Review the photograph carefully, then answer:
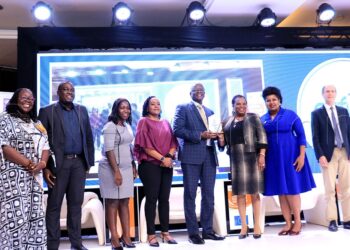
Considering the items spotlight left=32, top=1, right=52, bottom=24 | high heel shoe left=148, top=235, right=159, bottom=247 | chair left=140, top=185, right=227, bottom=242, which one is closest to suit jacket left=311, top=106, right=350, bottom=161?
chair left=140, top=185, right=227, bottom=242

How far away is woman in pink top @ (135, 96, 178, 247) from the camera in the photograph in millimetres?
3291

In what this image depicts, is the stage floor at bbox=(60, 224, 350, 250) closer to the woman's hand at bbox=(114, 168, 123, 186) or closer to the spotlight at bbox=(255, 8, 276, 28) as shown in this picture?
the woman's hand at bbox=(114, 168, 123, 186)

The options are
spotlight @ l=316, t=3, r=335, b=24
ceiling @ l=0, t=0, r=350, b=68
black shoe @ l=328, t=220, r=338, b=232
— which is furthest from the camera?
spotlight @ l=316, t=3, r=335, b=24

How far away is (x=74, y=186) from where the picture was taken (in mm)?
3146

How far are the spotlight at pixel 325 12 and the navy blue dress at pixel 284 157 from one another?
207 cm

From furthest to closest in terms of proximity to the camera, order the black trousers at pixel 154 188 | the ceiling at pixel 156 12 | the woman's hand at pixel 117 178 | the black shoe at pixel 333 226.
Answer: the ceiling at pixel 156 12
the black shoe at pixel 333 226
the black trousers at pixel 154 188
the woman's hand at pixel 117 178

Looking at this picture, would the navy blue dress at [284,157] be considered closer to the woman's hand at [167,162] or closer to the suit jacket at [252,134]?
the suit jacket at [252,134]

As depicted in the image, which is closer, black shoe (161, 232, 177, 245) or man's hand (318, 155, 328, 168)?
black shoe (161, 232, 177, 245)

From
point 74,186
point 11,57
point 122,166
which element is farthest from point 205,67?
point 11,57

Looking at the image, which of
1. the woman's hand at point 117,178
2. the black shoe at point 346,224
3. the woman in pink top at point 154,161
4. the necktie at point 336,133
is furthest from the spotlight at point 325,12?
the woman's hand at point 117,178

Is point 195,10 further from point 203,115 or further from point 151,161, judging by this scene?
point 151,161

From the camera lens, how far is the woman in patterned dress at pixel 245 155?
3461 mm

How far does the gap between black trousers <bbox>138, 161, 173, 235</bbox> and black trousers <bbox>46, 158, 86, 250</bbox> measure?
559 millimetres

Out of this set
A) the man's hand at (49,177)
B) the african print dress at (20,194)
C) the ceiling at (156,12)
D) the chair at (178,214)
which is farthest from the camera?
the ceiling at (156,12)
